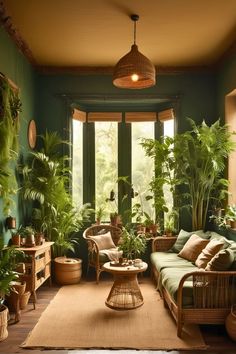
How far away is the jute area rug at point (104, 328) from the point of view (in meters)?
3.58

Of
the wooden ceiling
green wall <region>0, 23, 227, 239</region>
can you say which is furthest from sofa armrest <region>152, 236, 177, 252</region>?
the wooden ceiling

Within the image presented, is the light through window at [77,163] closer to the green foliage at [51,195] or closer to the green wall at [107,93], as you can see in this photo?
the green wall at [107,93]

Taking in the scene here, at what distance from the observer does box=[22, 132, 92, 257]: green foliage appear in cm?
573

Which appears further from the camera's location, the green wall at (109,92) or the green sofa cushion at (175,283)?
the green wall at (109,92)

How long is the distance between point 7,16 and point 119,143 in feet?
9.90

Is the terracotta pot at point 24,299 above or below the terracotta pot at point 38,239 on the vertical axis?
below

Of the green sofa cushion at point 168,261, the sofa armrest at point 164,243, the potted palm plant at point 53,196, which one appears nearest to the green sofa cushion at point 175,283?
the green sofa cushion at point 168,261

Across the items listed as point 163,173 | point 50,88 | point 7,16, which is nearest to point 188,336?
point 163,173

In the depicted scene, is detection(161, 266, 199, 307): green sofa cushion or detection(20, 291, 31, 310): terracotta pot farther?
detection(20, 291, 31, 310): terracotta pot

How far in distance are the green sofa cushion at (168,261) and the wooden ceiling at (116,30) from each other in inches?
119

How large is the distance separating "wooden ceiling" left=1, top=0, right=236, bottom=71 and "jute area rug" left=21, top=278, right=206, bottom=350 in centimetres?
348

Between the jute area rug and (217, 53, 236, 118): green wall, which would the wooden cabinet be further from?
(217, 53, 236, 118): green wall

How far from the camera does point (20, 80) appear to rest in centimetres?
546

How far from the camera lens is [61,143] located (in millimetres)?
6480
